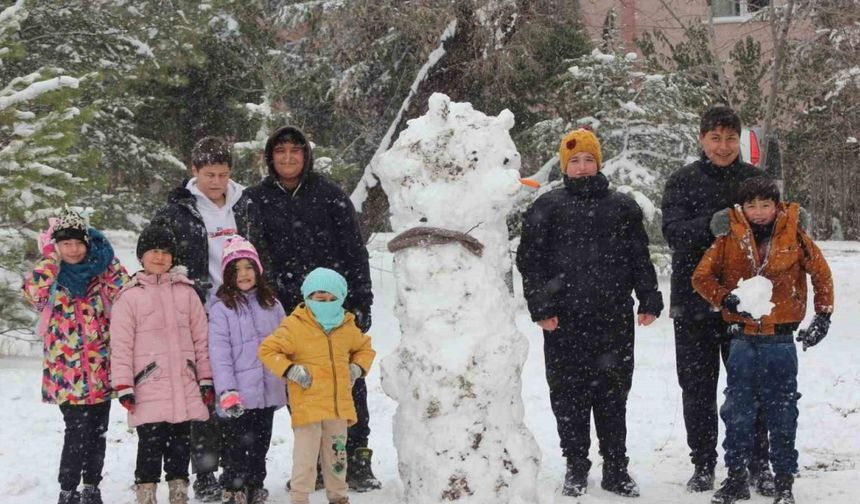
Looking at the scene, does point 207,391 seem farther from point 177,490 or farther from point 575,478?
point 575,478

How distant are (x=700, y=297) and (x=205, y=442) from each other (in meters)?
2.80

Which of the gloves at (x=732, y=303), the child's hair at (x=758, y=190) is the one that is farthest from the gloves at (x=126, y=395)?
the child's hair at (x=758, y=190)

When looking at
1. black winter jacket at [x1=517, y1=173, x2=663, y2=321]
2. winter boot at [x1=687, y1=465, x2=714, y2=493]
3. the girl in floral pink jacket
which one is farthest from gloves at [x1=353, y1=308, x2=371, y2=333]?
winter boot at [x1=687, y1=465, x2=714, y2=493]

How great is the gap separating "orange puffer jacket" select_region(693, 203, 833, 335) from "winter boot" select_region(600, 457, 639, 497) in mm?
1000

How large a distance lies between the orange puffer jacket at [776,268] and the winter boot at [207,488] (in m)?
2.78

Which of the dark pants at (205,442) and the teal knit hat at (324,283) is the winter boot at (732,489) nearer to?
the teal knit hat at (324,283)

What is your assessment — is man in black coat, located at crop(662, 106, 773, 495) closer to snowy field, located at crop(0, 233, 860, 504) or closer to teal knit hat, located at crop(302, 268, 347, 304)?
snowy field, located at crop(0, 233, 860, 504)

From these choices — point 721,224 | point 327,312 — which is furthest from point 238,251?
point 721,224

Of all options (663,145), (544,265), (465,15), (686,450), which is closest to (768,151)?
(663,145)

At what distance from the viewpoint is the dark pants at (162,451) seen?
4768 millimetres

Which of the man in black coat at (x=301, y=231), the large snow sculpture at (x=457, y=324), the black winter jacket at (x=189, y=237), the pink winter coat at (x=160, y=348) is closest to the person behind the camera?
the large snow sculpture at (x=457, y=324)

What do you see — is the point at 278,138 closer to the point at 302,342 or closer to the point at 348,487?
the point at 302,342

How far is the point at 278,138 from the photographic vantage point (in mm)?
5184

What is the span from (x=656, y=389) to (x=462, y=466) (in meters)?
4.70
